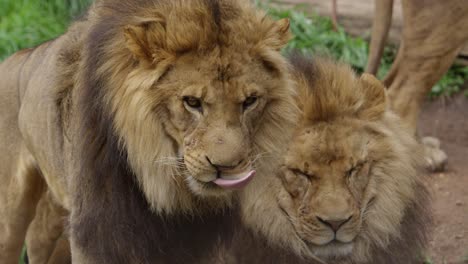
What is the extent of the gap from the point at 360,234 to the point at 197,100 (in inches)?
43.0

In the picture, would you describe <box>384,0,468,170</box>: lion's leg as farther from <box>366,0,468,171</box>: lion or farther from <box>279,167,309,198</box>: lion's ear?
<box>279,167,309,198</box>: lion's ear

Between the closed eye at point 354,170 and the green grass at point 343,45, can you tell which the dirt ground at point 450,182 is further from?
the closed eye at point 354,170

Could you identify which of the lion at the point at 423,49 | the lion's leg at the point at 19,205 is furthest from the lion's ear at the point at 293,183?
the lion at the point at 423,49

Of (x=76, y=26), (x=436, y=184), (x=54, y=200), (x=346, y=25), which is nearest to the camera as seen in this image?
(x=76, y=26)

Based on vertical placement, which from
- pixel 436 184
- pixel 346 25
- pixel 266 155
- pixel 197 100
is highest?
pixel 197 100

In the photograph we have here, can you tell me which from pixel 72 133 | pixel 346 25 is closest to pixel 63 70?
pixel 72 133

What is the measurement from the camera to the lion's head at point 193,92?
8.00 ft

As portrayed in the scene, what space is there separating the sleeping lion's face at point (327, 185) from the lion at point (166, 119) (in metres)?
0.36

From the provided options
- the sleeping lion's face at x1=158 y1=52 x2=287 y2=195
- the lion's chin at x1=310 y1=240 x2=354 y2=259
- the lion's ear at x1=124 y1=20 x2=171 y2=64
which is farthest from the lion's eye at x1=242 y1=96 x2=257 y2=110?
the lion's chin at x1=310 y1=240 x2=354 y2=259

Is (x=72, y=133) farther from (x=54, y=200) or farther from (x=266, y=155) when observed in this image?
(x=54, y=200)

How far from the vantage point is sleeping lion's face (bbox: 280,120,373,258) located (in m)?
3.16

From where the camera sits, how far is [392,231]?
3426 millimetres

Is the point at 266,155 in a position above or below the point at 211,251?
above

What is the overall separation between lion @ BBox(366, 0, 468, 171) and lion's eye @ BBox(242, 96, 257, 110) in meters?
1.96
